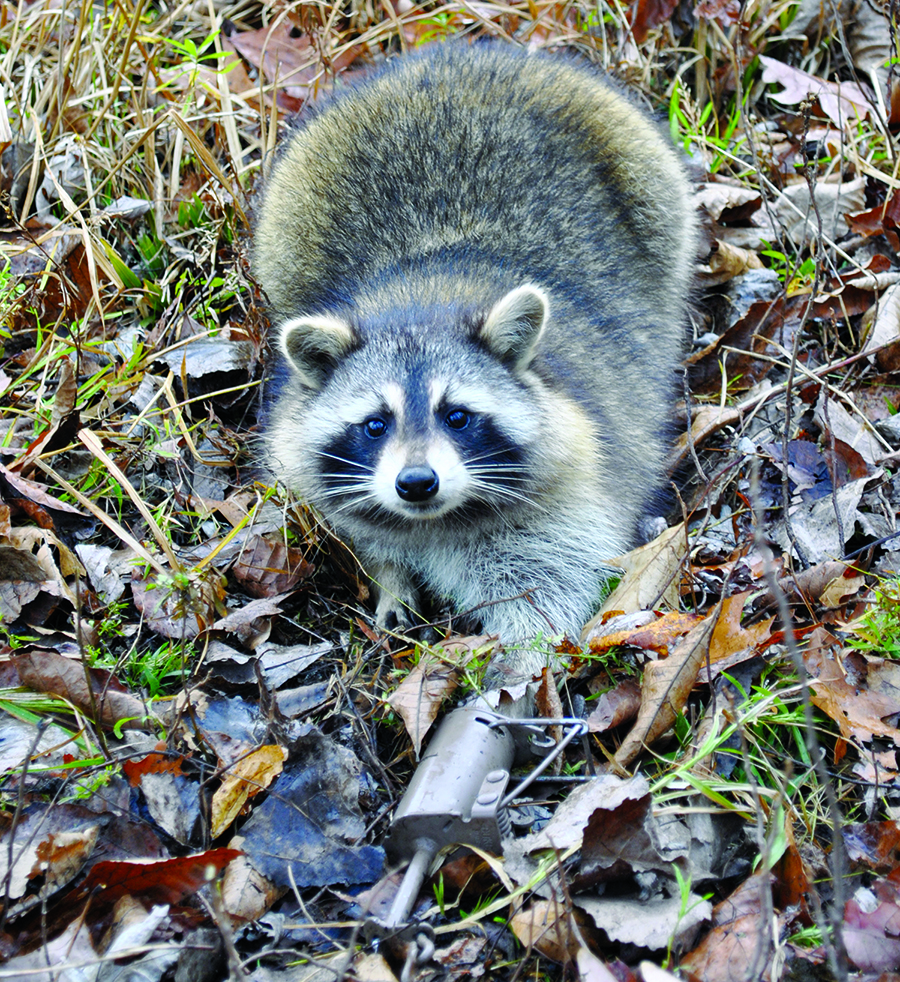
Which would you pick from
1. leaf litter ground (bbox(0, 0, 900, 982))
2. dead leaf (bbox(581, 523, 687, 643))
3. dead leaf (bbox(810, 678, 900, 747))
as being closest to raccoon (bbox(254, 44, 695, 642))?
dead leaf (bbox(581, 523, 687, 643))

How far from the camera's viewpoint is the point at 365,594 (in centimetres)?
406

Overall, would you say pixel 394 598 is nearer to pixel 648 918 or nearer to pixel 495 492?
pixel 495 492

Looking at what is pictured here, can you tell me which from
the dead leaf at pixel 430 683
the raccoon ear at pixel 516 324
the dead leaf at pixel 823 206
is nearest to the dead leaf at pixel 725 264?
the dead leaf at pixel 823 206

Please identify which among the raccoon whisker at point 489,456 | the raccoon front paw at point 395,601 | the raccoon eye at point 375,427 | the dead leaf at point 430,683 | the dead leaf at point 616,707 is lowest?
the raccoon front paw at point 395,601

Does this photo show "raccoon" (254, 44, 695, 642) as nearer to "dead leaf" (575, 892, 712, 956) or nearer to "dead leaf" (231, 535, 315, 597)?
"dead leaf" (231, 535, 315, 597)

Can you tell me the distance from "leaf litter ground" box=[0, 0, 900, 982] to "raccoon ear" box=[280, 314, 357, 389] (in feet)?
2.12

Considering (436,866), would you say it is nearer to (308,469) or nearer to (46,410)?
(308,469)

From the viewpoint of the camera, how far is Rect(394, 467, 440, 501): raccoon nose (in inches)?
135

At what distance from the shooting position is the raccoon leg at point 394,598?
13.0 ft

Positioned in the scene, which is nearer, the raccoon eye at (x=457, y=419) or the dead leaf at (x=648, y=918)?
the dead leaf at (x=648, y=918)

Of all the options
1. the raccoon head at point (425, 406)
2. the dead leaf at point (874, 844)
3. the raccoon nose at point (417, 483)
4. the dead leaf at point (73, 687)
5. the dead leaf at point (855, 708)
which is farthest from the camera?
the raccoon head at point (425, 406)

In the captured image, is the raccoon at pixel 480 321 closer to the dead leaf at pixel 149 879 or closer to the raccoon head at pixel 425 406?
the raccoon head at pixel 425 406

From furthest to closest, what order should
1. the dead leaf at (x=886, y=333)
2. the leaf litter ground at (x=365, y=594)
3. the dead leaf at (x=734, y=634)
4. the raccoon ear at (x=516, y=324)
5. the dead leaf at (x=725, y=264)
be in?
the dead leaf at (x=725, y=264), the dead leaf at (x=886, y=333), the raccoon ear at (x=516, y=324), the dead leaf at (x=734, y=634), the leaf litter ground at (x=365, y=594)

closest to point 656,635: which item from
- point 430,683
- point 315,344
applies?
point 430,683
